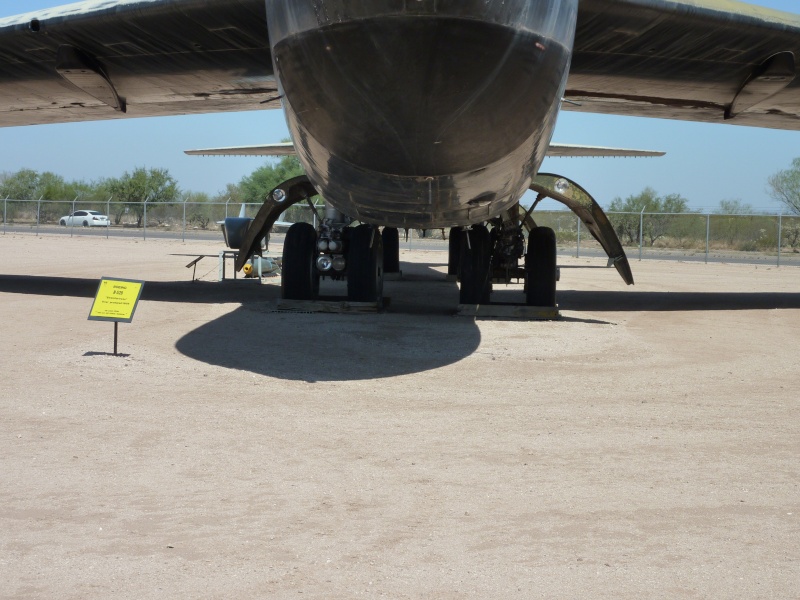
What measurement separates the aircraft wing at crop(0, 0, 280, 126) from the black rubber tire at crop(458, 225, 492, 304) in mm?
3940

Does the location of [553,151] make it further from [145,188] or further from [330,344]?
[145,188]

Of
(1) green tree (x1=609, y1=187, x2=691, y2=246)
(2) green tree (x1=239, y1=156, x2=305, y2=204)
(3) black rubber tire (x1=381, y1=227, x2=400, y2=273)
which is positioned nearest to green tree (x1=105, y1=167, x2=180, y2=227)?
(2) green tree (x1=239, y1=156, x2=305, y2=204)

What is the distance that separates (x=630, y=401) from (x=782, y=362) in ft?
11.0

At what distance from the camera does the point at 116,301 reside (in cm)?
931

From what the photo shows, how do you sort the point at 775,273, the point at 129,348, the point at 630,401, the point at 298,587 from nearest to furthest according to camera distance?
the point at 298,587, the point at 630,401, the point at 129,348, the point at 775,273

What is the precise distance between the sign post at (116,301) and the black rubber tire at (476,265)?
5.43m

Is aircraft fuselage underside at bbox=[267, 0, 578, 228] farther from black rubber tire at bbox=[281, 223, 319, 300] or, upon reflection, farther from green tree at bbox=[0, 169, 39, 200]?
green tree at bbox=[0, 169, 39, 200]

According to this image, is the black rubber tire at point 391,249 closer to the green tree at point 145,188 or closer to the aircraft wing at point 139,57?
the aircraft wing at point 139,57

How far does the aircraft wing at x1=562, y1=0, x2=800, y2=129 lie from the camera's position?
11.3m

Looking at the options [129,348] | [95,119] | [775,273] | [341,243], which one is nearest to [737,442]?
[129,348]

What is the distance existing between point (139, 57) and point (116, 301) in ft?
18.4

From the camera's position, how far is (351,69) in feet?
23.6

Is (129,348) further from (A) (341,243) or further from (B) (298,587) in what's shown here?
(B) (298,587)

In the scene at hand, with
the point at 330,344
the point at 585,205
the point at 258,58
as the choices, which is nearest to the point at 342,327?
the point at 330,344
